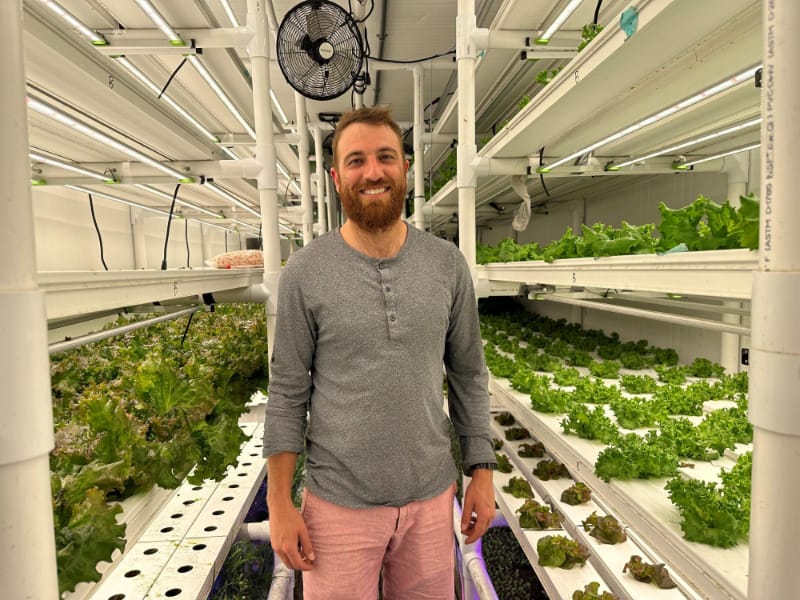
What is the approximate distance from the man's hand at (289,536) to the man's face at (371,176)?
990 millimetres

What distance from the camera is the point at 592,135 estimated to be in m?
2.78

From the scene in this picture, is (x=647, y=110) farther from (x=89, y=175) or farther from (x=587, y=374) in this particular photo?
(x=89, y=175)

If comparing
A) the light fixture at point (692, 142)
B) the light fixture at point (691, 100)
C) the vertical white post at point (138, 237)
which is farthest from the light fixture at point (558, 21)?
the vertical white post at point (138, 237)

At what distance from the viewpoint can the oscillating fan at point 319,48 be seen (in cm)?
298

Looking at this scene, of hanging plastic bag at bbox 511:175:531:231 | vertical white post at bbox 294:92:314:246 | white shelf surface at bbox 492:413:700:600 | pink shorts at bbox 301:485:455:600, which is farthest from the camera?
vertical white post at bbox 294:92:314:246

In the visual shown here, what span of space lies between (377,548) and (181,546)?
114 centimetres

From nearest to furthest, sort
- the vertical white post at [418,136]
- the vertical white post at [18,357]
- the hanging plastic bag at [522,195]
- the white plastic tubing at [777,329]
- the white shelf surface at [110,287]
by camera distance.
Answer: the vertical white post at [18,357], the white plastic tubing at [777,329], the white shelf surface at [110,287], the hanging plastic bag at [522,195], the vertical white post at [418,136]

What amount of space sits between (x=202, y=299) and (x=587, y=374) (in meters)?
3.39

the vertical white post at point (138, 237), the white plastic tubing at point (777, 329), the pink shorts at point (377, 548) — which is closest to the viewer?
the white plastic tubing at point (777, 329)

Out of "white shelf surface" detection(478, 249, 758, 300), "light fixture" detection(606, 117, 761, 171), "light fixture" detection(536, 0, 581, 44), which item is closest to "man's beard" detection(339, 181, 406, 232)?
"white shelf surface" detection(478, 249, 758, 300)

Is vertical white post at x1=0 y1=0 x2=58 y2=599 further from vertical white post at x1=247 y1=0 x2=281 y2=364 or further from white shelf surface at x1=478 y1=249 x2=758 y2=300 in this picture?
vertical white post at x1=247 y1=0 x2=281 y2=364

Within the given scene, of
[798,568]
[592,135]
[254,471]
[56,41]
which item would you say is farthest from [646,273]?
[254,471]

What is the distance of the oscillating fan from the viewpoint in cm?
298

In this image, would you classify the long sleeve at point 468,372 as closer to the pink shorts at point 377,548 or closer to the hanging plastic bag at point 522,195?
the pink shorts at point 377,548
